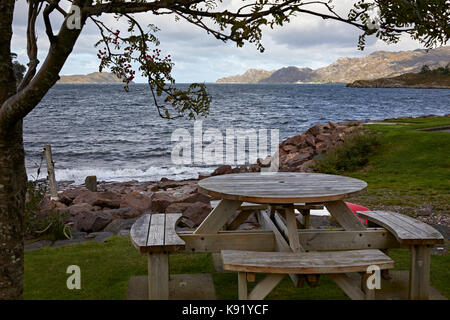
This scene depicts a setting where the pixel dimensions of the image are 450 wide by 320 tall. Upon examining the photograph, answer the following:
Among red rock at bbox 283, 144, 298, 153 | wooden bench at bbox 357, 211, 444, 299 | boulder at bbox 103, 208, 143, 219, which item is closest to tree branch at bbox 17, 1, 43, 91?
wooden bench at bbox 357, 211, 444, 299

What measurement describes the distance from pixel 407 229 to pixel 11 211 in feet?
12.3

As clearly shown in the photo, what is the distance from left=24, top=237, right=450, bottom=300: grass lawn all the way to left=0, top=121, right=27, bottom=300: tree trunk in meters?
1.11

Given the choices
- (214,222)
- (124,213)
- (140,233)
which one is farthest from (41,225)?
(214,222)

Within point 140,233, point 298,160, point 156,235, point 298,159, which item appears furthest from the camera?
point 298,159

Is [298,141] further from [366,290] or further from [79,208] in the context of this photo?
[366,290]

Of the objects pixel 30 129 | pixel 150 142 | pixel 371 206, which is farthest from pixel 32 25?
pixel 30 129

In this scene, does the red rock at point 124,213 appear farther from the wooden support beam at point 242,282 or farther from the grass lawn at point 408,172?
the wooden support beam at point 242,282

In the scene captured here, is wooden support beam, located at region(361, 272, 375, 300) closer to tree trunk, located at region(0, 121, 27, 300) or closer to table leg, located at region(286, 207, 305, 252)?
table leg, located at region(286, 207, 305, 252)

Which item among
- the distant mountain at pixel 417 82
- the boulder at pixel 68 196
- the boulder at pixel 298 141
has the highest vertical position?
the distant mountain at pixel 417 82

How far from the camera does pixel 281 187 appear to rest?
14.8ft

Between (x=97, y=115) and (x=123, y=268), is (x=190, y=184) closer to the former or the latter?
(x=123, y=268)

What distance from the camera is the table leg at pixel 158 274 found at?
12.6ft

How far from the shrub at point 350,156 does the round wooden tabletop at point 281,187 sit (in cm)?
770

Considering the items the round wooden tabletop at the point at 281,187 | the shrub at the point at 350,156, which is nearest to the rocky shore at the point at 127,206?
the shrub at the point at 350,156
